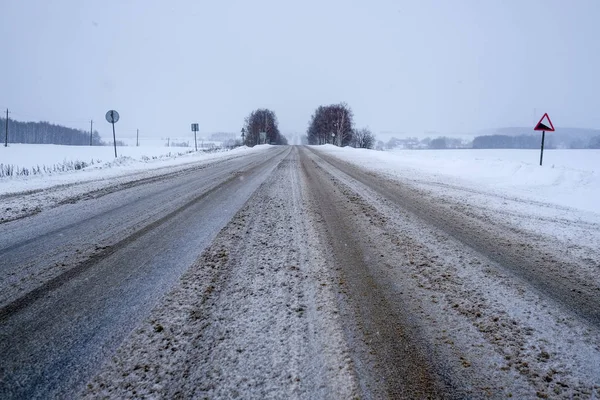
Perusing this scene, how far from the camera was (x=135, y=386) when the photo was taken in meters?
1.50

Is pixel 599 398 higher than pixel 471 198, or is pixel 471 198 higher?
pixel 471 198

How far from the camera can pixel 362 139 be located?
251 ft

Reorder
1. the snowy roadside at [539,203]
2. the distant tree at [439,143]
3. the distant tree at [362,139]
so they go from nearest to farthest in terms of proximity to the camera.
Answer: the snowy roadside at [539,203], the distant tree at [362,139], the distant tree at [439,143]

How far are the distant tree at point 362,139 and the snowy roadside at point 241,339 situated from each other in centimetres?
7389

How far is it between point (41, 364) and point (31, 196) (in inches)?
266

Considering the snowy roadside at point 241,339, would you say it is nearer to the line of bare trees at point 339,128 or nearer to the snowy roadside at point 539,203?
the snowy roadside at point 539,203

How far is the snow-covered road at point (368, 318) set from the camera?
61.6 inches

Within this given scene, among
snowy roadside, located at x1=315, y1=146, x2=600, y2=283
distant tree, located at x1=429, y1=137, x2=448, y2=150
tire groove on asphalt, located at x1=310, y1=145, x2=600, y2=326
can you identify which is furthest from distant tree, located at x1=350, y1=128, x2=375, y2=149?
tire groove on asphalt, located at x1=310, y1=145, x2=600, y2=326

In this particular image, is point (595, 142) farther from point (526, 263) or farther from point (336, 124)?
point (526, 263)

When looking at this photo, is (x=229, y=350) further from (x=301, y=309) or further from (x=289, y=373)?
(x=301, y=309)

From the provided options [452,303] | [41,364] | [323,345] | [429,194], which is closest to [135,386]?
[41,364]

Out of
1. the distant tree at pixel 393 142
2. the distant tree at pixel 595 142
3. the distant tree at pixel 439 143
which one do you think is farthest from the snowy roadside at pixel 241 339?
the distant tree at pixel 439 143

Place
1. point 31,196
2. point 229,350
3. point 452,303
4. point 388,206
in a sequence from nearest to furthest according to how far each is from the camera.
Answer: point 229,350, point 452,303, point 388,206, point 31,196

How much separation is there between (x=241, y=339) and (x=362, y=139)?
3065 inches
